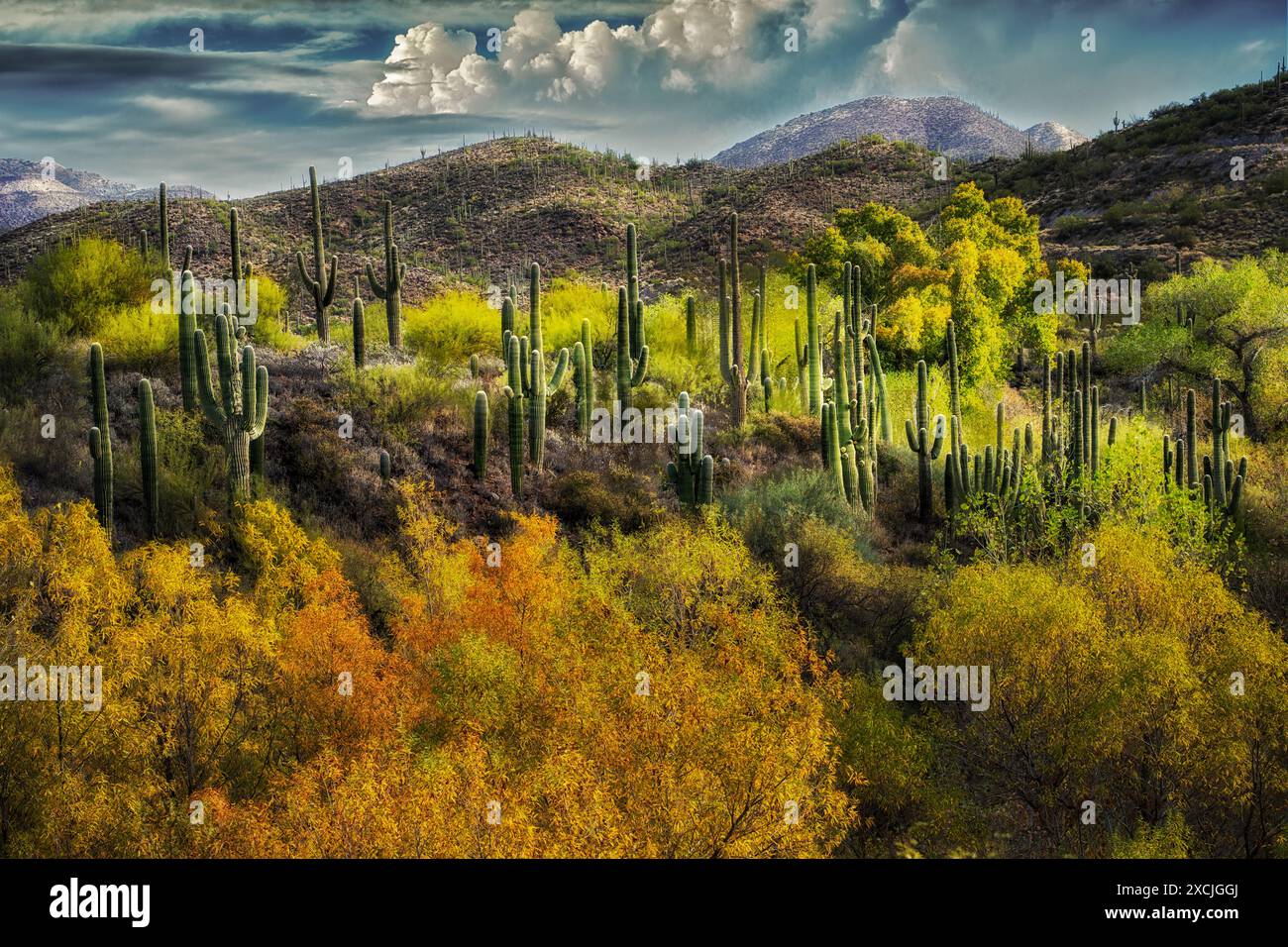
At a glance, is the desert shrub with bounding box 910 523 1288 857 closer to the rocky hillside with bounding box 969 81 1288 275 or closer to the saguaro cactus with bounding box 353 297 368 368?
the saguaro cactus with bounding box 353 297 368 368

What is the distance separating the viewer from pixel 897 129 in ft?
363

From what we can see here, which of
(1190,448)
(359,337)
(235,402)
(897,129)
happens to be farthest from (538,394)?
(897,129)

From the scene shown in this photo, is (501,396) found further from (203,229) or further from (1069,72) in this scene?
(203,229)

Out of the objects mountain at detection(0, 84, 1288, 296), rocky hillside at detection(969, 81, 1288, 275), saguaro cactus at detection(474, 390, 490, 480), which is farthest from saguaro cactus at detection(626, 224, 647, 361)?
rocky hillside at detection(969, 81, 1288, 275)

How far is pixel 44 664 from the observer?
17781mm

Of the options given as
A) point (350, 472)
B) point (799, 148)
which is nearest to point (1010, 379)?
point (350, 472)

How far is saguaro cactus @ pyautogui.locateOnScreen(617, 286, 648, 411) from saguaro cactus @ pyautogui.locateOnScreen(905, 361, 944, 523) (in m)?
6.88

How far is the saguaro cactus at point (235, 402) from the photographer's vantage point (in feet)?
72.7

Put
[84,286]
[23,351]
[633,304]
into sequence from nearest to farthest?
[23,351] < [633,304] < [84,286]

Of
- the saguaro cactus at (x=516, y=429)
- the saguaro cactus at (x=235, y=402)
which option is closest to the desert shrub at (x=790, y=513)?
the saguaro cactus at (x=516, y=429)

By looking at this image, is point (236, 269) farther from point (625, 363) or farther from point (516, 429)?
point (625, 363)

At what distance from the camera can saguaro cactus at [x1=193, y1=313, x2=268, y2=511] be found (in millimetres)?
22172

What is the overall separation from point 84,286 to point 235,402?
12.4 meters

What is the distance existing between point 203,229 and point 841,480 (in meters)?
46.4
